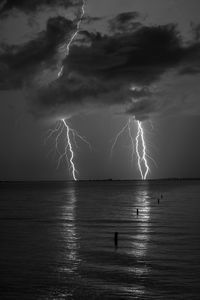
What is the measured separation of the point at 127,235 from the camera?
34.4 m

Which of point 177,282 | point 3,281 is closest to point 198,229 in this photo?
point 177,282

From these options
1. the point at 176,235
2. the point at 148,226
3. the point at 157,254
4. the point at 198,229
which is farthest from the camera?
the point at 148,226

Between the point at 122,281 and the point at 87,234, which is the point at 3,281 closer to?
the point at 122,281

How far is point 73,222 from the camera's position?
45.3 meters

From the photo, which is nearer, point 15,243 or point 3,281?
point 3,281

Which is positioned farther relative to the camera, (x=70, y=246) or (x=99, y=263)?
(x=70, y=246)

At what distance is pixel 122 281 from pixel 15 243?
12.4 m

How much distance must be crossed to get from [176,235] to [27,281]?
56.8 ft

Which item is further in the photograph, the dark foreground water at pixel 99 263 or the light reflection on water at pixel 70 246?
the light reflection on water at pixel 70 246

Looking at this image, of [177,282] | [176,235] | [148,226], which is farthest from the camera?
[148,226]

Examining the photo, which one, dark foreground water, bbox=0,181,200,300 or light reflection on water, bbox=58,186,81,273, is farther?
light reflection on water, bbox=58,186,81,273

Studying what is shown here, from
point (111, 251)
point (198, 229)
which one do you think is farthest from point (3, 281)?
point (198, 229)

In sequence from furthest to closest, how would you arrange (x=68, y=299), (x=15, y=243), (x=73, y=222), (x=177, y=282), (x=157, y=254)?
(x=73, y=222) → (x=15, y=243) → (x=157, y=254) → (x=177, y=282) → (x=68, y=299)

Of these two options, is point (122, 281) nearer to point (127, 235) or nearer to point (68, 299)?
point (68, 299)
